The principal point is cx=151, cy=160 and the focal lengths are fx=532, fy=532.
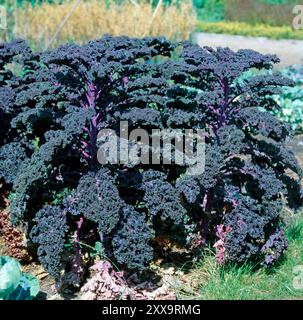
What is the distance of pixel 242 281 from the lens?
3072 mm

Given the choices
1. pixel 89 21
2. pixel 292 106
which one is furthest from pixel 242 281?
pixel 89 21

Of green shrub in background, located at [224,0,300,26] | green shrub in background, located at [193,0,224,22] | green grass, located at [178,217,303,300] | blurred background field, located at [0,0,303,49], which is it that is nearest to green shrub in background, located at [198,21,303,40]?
green shrub in background, located at [224,0,300,26]

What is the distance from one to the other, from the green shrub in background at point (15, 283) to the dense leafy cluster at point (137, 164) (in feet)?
0.52

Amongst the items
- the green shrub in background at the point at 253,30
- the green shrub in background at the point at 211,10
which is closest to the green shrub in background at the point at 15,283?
the green shrub in background at the point at 253,30

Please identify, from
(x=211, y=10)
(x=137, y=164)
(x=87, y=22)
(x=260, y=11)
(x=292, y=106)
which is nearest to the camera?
(x=137, y=164)

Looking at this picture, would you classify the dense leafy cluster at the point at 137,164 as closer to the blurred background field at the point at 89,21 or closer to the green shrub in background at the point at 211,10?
the blurred background field at the point at 89,21

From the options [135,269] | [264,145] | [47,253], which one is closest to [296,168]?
[264,145]

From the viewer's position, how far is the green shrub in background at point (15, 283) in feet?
8.72

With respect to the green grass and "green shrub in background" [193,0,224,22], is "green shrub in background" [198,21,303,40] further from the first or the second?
the green grass

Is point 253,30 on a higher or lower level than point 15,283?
higher

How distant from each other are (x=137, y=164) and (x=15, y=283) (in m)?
0.91

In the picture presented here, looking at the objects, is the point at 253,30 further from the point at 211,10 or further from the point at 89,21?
the point at 89,21

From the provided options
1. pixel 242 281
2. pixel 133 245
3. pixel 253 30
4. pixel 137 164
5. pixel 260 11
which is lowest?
pixel 242 281
